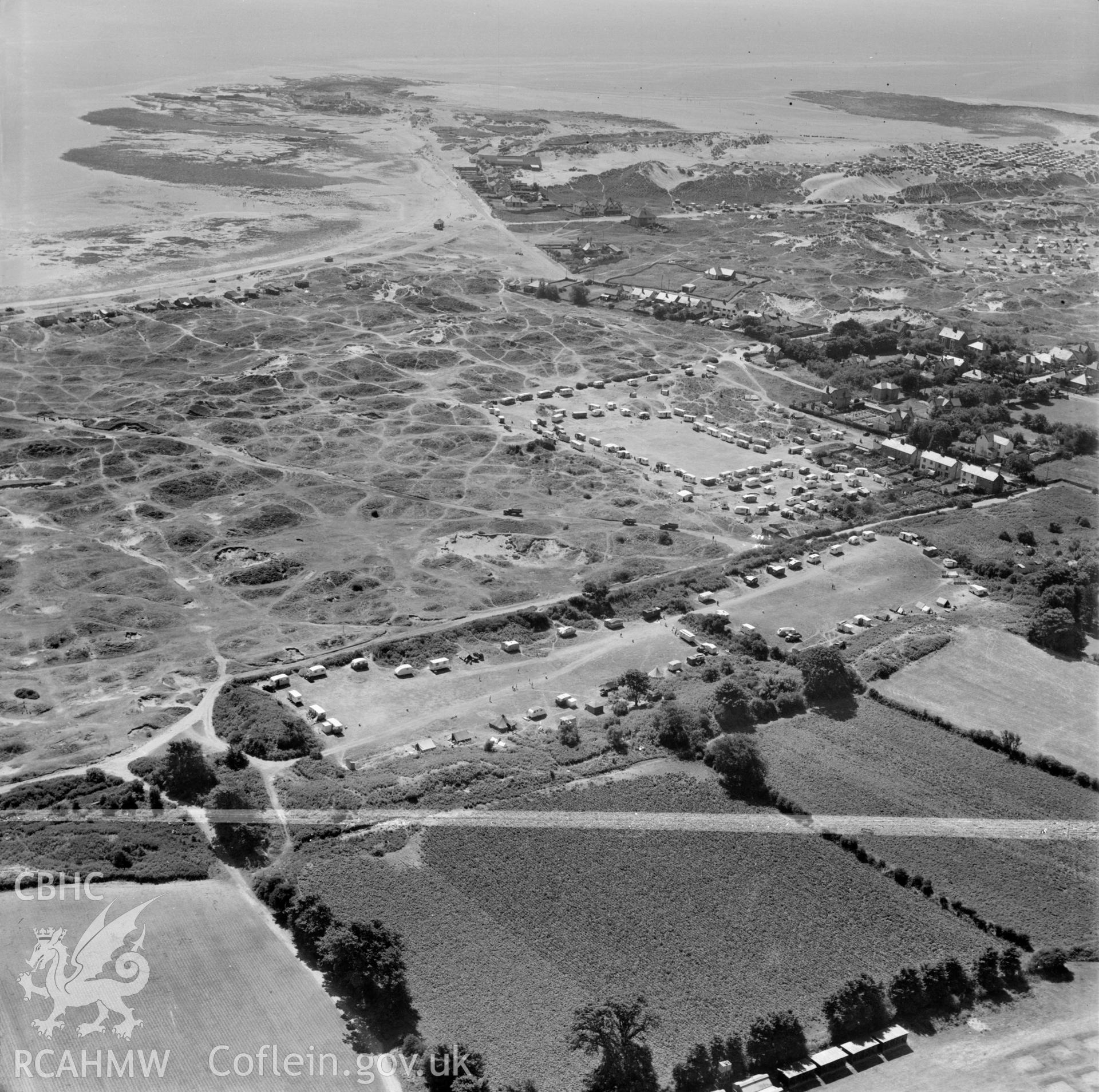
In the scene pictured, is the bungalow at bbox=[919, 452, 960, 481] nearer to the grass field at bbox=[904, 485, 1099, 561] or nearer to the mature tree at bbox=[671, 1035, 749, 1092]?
the grass field at bbox=[904, 485, 1099, 561]

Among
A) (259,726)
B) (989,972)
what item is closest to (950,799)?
(989,972)

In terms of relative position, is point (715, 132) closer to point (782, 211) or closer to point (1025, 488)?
point (782, 211)

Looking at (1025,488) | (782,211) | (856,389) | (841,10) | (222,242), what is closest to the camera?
(1025,488)

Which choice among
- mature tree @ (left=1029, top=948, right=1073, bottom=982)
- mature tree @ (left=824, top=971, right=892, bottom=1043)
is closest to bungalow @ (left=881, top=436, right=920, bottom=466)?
mature tree @ (left=1029, top=948, right=1073, bottom=982)

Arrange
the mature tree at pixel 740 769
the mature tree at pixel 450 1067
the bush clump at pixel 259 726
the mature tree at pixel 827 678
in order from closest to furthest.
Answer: the mature tree at pixel 450 1067 < the mature tree at pixel 740 769 < the bush clump at pixel 259 726 < the mature tree at pixel 827 678

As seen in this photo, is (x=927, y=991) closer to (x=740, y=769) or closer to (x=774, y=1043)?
(x=774, y=1043)

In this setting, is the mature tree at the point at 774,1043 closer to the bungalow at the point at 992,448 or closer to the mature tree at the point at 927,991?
the mature tree at the point at 927,991

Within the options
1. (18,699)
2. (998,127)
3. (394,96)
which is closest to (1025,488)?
(18,699)

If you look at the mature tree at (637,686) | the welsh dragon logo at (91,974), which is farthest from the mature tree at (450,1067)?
the mature tree at (637,686)
